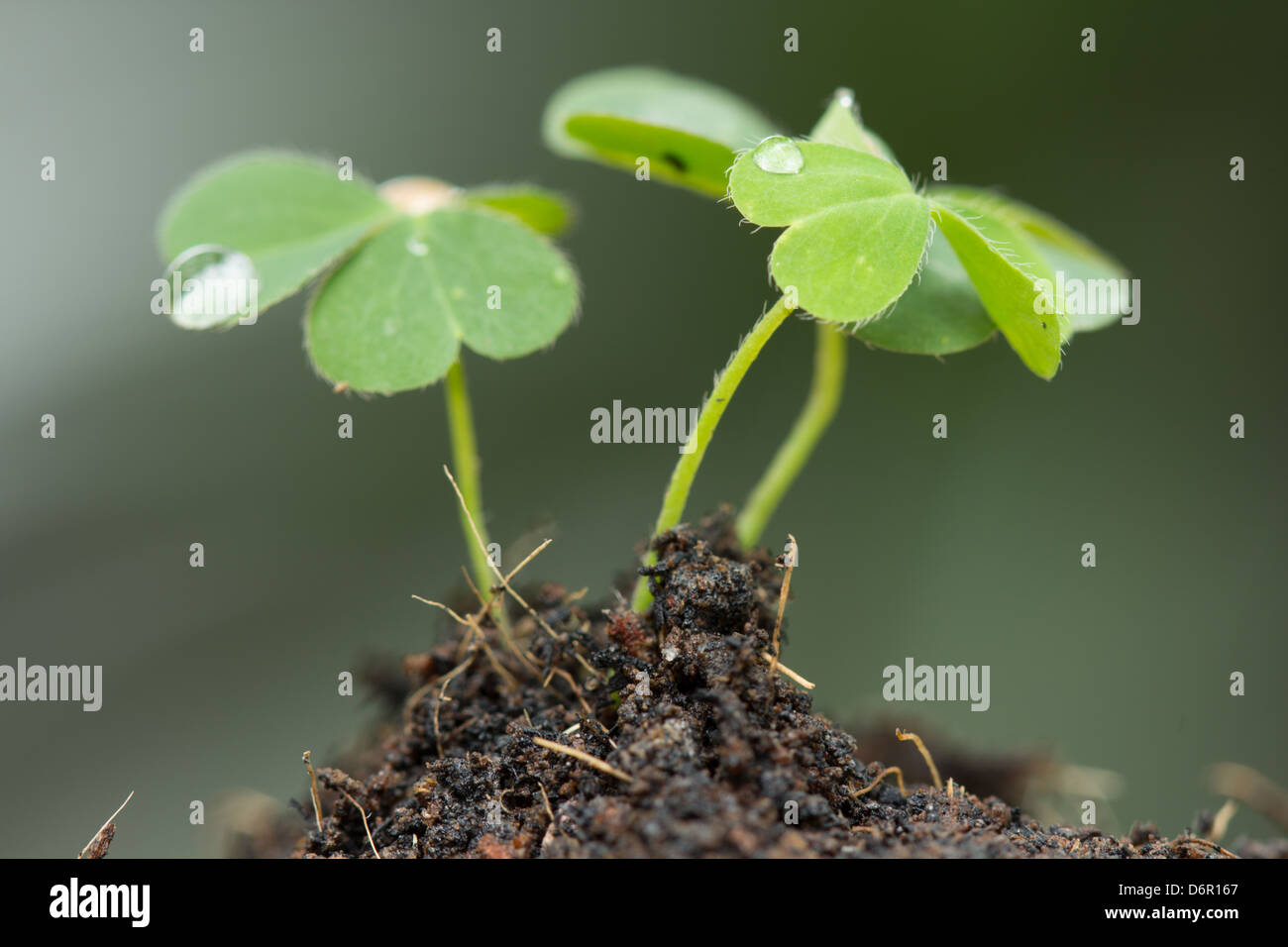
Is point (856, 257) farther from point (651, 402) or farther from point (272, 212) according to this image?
point (651, 402)

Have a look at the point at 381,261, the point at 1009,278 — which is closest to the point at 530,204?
the point at 381,261

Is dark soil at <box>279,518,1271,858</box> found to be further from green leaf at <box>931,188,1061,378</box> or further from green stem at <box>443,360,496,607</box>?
green leaf at <box>931,188,1061,378</box>

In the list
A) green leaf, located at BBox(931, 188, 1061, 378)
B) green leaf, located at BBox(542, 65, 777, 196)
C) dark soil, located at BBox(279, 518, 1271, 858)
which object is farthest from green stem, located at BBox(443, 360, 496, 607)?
green leaf, located at BBox(931, 188, 1061, 378)
